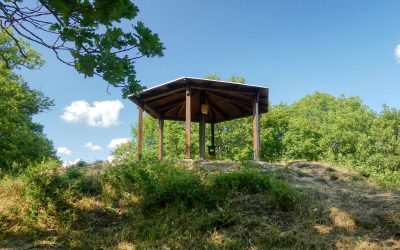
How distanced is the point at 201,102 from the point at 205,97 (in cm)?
29

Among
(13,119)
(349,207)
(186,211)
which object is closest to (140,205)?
(186,211)

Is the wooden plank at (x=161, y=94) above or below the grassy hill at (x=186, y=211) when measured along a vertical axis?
above

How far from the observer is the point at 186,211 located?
6449 mm

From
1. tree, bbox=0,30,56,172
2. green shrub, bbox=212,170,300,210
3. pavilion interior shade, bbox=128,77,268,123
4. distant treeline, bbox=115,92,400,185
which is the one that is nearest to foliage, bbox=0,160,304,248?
green shrub, bbox=212,170,300,210

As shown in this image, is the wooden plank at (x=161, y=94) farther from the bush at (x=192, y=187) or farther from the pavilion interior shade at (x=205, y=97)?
the bush at (x=192, y=187)

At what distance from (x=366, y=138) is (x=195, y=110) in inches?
712

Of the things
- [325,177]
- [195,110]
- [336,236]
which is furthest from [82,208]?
[195,110]

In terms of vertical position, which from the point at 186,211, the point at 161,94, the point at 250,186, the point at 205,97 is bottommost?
the point at 186,211

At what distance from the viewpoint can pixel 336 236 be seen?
17.4 feet

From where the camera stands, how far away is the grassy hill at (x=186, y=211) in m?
5.48

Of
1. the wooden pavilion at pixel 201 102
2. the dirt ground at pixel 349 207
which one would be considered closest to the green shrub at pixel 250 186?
the dirt ground at pixel 349 207

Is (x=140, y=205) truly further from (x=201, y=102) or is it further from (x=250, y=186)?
(x=201, y=102)

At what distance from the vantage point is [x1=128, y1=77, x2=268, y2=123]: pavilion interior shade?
1290 centimetres

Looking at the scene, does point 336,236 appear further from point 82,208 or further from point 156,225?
point 82,208
